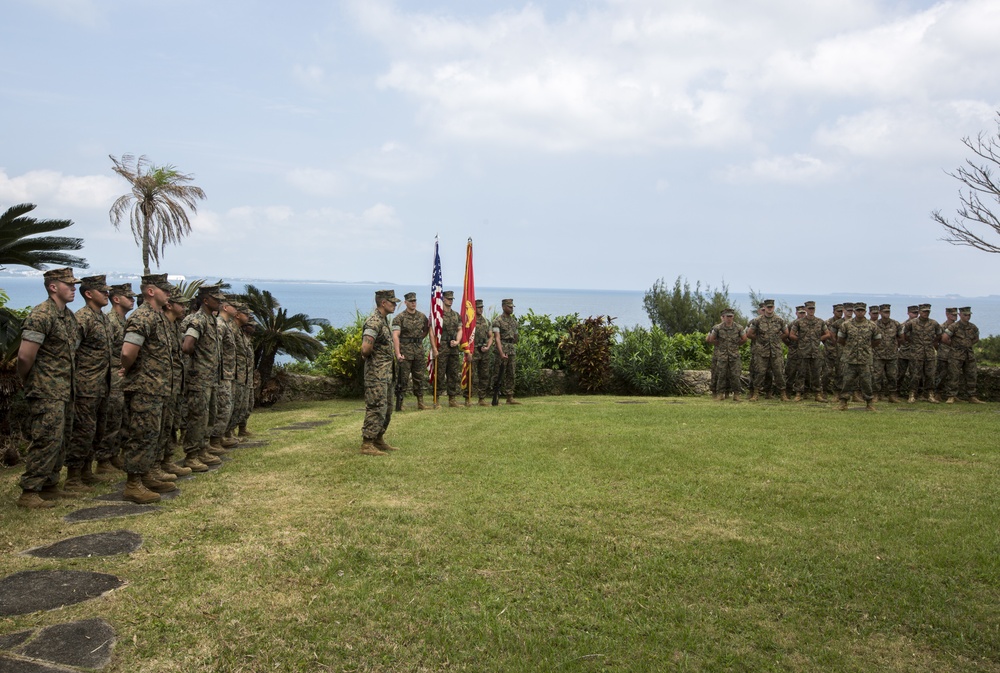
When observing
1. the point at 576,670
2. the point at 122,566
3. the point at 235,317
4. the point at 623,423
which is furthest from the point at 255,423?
the point at 576,670

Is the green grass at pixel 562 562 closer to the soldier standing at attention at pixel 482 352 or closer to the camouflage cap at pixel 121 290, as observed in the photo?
the camouflage cap at pixel 121 290

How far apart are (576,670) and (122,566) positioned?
3165mm

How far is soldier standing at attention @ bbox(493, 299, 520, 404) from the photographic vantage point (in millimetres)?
14391

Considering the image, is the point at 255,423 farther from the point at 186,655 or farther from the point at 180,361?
the point at 186,655

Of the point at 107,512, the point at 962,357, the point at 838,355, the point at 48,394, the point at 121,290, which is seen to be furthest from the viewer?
the point at 962,357

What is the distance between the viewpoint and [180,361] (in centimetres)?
736

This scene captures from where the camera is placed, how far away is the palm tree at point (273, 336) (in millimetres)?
14445

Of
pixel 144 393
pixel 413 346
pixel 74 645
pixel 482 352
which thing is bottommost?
pixel 74 645

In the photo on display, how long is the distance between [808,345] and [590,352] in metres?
4.70

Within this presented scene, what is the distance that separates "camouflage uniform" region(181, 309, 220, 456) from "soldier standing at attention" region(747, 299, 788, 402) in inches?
441

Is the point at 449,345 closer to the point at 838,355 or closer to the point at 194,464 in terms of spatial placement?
the point at 194,464

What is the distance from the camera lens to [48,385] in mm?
6512

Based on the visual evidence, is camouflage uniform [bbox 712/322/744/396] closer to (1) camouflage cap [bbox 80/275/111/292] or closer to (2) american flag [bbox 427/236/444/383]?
(2) american flag [bbox 427/236/444/383]

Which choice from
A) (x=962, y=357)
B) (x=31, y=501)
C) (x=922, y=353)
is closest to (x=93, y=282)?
(x=31, y=501)
